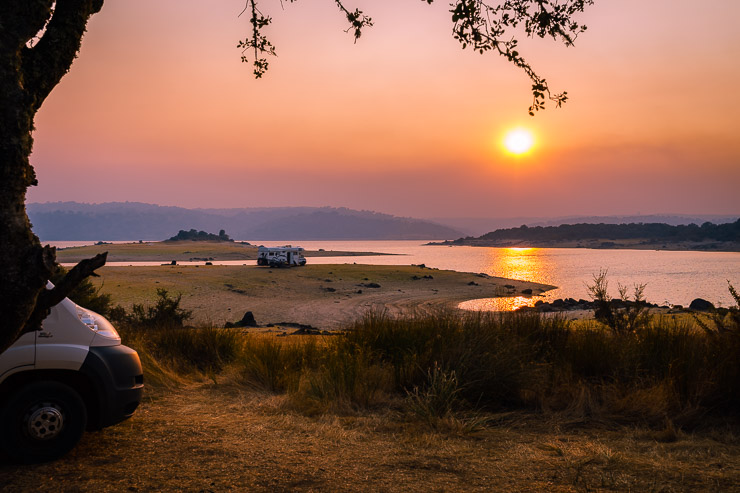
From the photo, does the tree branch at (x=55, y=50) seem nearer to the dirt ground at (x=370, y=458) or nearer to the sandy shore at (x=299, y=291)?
the dirt ground at (x=370, y=458)

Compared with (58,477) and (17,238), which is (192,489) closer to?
(58,477)

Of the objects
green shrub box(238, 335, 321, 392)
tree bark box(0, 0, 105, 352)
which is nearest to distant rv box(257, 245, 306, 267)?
green shrub box(238, 335, 321, 392)

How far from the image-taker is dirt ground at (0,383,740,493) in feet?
15.3

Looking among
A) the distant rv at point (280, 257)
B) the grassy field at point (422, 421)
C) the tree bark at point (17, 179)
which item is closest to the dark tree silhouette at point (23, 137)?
the tree bark at point (17, 179)

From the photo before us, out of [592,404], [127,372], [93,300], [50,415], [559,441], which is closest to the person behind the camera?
[50,415]

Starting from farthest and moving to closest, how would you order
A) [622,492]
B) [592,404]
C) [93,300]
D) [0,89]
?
1. [93,300]
2. [592,404]
3. [622,492]
4. [0,89]

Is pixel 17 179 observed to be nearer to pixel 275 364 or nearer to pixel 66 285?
pixel 66 285

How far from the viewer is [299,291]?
1764 inches

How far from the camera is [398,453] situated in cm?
553

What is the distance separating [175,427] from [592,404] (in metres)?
5.06

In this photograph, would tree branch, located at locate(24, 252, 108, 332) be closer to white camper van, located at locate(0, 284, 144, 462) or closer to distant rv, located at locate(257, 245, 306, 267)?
white camper van, located at locate(0, 284, 144, 462)

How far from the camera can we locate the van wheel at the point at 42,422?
4855mm

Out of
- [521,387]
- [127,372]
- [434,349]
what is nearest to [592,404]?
[521,387]

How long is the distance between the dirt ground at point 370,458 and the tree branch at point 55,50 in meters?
3.12
